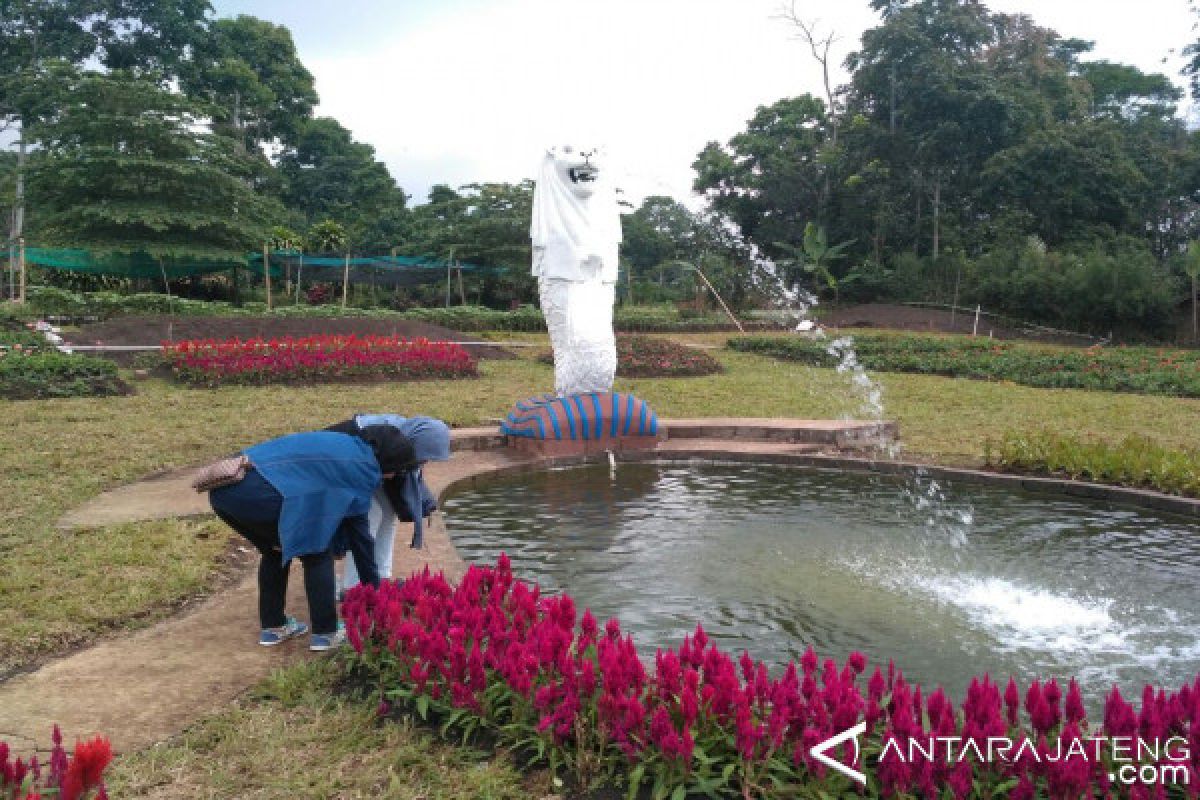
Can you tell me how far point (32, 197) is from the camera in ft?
69.3

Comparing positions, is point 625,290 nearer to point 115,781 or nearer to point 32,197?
point 32,197

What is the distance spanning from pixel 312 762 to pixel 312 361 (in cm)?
1102

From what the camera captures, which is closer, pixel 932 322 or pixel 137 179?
pixel 137 179

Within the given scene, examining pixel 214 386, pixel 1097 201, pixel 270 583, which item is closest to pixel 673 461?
pixel 270 583

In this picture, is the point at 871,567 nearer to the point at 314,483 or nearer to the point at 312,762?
the point at 314,483

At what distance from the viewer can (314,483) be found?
351cm

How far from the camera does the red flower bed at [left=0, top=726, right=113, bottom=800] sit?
71.4 inches

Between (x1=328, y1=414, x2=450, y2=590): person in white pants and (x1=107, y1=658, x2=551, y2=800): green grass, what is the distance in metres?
0.90

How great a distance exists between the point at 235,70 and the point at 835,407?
33449 millimetres

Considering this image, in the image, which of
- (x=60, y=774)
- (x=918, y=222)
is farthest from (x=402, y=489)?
(x=918, y=222)

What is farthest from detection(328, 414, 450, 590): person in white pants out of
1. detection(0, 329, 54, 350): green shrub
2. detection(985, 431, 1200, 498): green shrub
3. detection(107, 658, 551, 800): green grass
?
detection(0, 329, 54, 350): green shrub

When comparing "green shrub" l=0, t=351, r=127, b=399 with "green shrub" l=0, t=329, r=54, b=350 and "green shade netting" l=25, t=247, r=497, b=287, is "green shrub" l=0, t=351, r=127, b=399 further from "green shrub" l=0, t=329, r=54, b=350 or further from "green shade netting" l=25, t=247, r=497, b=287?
"green shade netting" l=25, t=247, r=497, b=287

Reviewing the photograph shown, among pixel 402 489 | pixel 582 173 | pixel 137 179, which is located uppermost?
pixel 137 179

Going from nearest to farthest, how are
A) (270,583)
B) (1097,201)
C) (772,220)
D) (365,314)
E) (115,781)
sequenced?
1. (115,781)
2. (270,583)
3. (365,314)
4. (1097,201)
5. (772,220)
